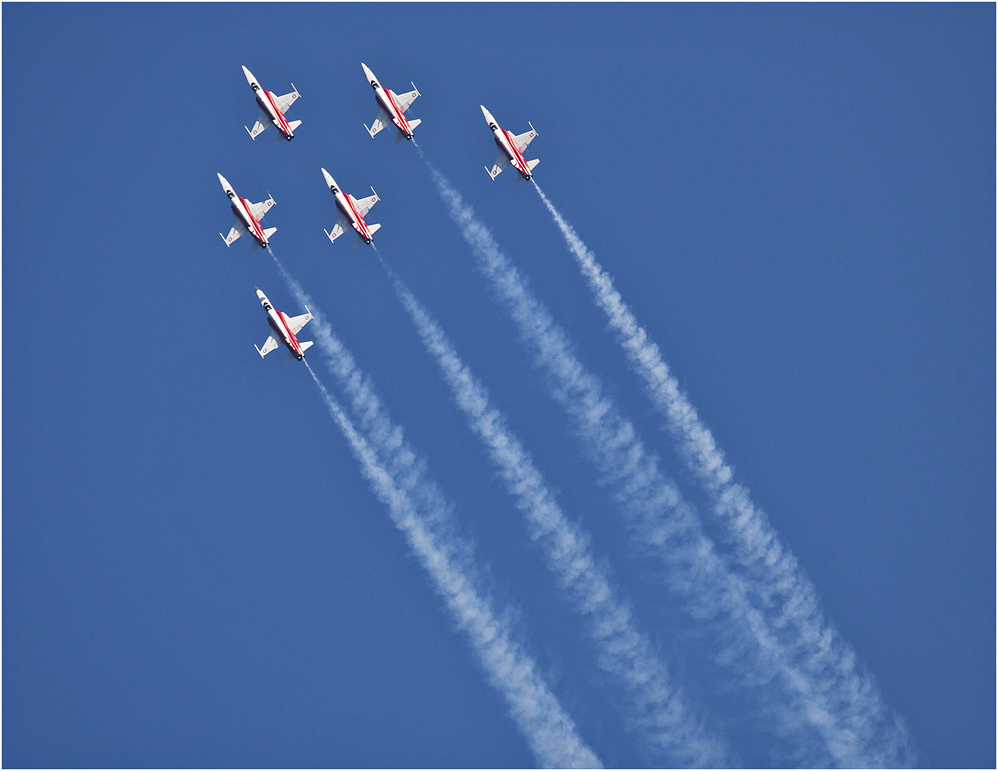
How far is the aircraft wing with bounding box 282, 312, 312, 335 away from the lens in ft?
223

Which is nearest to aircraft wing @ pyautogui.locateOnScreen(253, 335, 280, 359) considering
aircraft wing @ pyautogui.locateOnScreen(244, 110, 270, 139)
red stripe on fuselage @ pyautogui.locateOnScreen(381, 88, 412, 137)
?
aircraft wing @ pyautogui.locateOnScreen(244, 110, 270, 139)

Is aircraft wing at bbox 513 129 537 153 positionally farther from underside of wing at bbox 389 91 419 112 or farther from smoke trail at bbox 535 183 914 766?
smoke trail at bbox 535 183 914 766

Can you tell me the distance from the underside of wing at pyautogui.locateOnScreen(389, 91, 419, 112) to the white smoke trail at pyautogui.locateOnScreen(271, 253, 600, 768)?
17.9 meters

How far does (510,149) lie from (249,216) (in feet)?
55.8

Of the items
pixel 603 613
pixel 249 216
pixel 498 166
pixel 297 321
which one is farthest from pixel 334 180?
pixel 603 613

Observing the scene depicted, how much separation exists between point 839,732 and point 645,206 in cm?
3913

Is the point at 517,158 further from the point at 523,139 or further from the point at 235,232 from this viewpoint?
the point at 235,232

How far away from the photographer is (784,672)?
6362 cm

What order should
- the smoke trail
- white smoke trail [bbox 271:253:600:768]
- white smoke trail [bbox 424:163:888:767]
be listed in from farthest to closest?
the smoke trail
white smoke trail [bbox 424:163:888:767]
white smoke trail [bbox 271:253:600:768]

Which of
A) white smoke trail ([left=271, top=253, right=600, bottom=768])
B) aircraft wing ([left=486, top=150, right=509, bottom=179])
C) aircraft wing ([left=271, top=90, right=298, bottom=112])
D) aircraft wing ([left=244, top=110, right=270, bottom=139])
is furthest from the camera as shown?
aircraft wing ([left=244, top=110, right=270, bottom=139])

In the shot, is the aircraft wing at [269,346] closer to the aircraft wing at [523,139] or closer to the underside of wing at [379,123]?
the underside of wing at [379,123]

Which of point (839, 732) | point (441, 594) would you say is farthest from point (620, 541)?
point (839, 732)

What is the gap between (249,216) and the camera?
2704 inches

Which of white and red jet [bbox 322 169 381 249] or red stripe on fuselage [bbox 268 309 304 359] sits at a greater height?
white and red jet [bbox 322 169 381 249]
